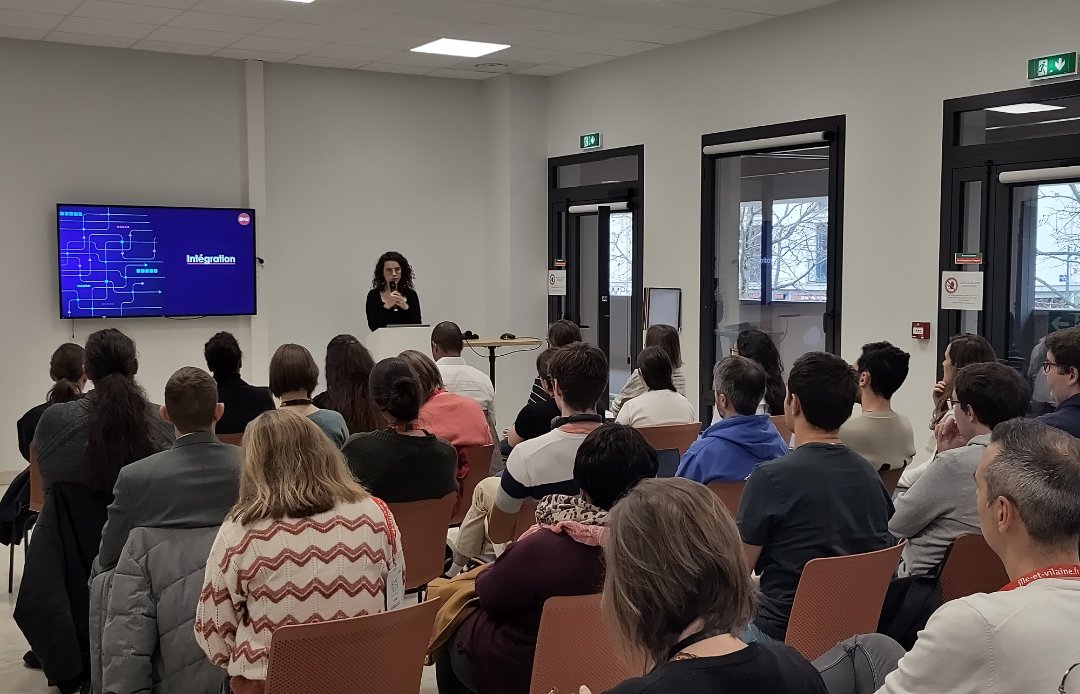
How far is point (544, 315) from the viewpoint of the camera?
32.9 feet

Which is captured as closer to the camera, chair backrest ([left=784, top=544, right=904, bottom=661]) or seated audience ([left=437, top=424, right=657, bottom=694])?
seated audience ([left=437, top=424, right=657, bottom=694])

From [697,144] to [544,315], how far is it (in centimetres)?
256

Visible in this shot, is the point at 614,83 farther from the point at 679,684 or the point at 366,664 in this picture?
the point at 679,684

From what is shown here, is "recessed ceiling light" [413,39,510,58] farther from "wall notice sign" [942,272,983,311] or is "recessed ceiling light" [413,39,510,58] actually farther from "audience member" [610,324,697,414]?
"wall notice sign" [942,272,983,311]

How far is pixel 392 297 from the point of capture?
8.44 m

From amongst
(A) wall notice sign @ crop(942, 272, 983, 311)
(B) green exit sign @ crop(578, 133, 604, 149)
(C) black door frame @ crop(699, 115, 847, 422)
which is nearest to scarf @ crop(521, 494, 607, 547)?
(A) wall notice sign @ crop(942, 272, 983, 311)

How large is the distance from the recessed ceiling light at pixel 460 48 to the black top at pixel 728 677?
23.4 ft

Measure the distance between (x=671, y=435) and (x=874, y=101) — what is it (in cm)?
324

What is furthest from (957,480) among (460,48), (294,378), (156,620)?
(460,48)

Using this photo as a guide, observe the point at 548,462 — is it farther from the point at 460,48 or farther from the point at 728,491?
the point at 460,48

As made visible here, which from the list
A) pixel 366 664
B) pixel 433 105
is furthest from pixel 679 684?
pixel 433 105

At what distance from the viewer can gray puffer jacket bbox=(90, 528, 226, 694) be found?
8.73 feet

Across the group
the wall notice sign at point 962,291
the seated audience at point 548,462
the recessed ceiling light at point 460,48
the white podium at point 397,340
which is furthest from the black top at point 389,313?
the seated audience at point 548,462

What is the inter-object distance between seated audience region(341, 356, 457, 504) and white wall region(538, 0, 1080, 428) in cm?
401
